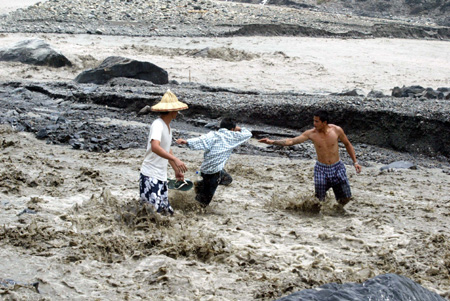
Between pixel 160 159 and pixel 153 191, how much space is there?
0.30 metres

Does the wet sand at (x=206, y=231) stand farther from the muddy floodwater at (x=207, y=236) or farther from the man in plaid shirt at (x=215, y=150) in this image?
the man in plaid shirt at (x=215, y=150)

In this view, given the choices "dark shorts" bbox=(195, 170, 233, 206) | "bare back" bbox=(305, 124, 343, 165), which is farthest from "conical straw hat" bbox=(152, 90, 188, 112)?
"bare back" bbox=(305, 124, 343, 165)

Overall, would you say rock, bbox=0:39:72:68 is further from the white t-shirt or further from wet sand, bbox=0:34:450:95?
the white t-shirt

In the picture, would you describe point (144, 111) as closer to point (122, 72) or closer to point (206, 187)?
point (122, 72)

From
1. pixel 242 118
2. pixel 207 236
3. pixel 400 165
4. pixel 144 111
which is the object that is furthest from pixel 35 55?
pixel 207 236

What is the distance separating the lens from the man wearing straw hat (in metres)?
4.51

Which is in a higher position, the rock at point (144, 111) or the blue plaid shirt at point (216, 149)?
the blue plaid shirt at point (216, 149)

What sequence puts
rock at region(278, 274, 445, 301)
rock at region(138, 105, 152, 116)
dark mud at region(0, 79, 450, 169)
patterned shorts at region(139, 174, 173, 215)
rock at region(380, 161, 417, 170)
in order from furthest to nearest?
rock at region(138, 105, 152, 116) < dark mud at region(0, 79, 450, 169) < rock at region(380, 161, 417, 170) < patterned shorts at region(139, 174, 173, 215) < rock at region(278, 274, 445, 301)

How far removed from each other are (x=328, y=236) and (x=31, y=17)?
73.1 feet

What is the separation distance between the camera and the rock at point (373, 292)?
3.05 meters

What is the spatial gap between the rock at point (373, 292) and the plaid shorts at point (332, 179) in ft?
7.04

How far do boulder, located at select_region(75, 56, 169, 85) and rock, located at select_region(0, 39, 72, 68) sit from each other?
2.38 metres

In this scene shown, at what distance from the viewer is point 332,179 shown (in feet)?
17.9

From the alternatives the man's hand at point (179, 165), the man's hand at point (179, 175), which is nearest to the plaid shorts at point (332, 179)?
the man's hand at point (179, 175)
